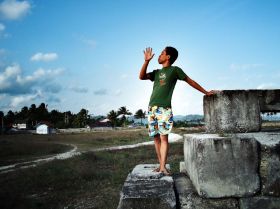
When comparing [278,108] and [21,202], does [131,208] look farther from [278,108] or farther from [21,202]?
[21,202]

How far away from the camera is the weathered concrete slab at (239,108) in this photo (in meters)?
3.27

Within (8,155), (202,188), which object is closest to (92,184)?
(202,188)

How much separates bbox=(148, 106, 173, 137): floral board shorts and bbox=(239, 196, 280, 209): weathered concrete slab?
1.21m

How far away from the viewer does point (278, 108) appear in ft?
11.1

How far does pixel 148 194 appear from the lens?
2.75m

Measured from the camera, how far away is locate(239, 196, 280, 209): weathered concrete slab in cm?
270

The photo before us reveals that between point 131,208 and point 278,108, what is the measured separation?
6.47 ft

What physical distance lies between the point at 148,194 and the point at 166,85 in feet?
4.66

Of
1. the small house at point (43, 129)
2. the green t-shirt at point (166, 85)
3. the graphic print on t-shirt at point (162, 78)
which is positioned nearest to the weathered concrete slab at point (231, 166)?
the green t-shirt at point (166, 85)

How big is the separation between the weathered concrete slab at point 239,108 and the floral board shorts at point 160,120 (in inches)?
20.3

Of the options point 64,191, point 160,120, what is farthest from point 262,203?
point 64,191

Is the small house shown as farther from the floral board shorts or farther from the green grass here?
the floral board shorts

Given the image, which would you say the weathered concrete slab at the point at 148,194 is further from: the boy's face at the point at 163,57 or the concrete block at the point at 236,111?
the boy's face at the point at 163,57

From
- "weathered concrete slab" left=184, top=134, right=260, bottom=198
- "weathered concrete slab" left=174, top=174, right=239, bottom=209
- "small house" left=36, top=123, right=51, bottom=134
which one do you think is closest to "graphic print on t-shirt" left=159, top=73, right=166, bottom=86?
"weathered concrete slab" left=184, top=134, right=260, bottom=198
